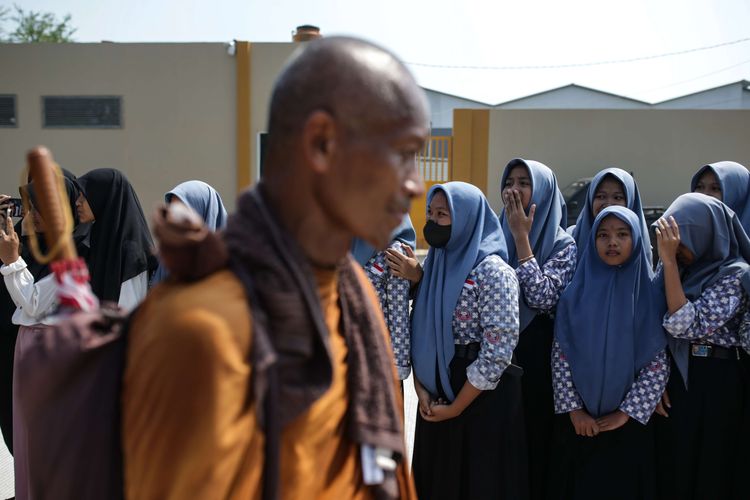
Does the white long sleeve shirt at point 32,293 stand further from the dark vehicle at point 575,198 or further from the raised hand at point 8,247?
the dark vehicle at point 575,198

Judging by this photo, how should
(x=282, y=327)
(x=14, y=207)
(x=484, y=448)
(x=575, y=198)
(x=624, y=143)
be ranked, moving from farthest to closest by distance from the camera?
(x=624, y=143)
(x=575, y=198)
(x=14, y=207)
(x=484, y=448)
(x=282, y=327)

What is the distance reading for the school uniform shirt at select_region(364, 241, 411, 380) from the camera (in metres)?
3.08

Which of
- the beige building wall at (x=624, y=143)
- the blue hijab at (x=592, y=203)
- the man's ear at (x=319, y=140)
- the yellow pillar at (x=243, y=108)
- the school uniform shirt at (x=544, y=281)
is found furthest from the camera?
the beige building wall at (x=624, y=143)

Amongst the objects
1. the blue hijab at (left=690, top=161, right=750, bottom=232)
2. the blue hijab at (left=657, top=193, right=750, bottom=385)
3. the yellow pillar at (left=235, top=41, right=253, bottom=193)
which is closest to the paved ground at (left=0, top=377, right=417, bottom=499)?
the blue hijab at (left=657, top=193, right=750, bottom=385)

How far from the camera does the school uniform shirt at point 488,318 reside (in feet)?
8.89

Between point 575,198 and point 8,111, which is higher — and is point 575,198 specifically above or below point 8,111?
below

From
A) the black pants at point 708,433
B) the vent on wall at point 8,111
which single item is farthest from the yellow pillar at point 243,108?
the black pants at point 708,433

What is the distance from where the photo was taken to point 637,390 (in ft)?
9.45

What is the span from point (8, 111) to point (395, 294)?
41.5 feet

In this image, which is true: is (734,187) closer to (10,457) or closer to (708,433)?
(708,433)

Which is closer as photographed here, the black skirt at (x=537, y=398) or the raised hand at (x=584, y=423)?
the raised hand at (x=584, y=423)

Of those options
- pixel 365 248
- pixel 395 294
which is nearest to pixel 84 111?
pixel 365 248

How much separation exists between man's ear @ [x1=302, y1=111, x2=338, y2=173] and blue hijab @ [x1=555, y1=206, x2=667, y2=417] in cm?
233

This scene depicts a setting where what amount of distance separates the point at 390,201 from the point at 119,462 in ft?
1.96
